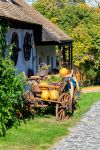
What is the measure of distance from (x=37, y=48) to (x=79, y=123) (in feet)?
32.5

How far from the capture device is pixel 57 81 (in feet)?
48.0

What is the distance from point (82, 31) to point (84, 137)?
20.4 metres

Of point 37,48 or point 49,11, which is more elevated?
point 49,11

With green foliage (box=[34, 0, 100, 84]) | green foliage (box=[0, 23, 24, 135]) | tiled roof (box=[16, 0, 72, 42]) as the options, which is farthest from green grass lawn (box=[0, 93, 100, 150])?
green foliage (box=[34, 0, 100, 84])

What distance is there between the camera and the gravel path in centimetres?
1012

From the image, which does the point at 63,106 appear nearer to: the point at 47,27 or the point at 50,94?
the point at 50,94

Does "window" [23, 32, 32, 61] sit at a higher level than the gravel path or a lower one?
higher

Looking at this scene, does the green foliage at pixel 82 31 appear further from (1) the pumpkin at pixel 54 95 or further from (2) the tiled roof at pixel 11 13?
(1) the pumpkin at pixel 54 95

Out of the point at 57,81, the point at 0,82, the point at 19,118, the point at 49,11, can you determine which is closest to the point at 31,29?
the point at 57,81

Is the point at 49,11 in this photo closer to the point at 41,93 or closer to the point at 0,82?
the point at 41,93

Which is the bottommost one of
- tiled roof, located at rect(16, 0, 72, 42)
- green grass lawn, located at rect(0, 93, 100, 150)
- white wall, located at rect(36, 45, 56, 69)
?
green grass lawn, located at rect(0, 93, 100, 150)

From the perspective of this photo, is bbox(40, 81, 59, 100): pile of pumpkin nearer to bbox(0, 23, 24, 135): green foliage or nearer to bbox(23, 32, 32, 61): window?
bbox(0, 23, 24, 135): green foliage

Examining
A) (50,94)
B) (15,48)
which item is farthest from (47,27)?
(50,94)

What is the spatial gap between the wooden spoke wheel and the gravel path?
22.2 inches
